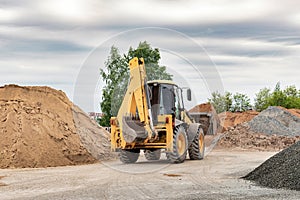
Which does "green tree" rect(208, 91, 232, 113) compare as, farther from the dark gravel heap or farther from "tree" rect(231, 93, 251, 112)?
"tree" rect(231, 93, 251, 112)

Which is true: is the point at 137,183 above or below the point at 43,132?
below

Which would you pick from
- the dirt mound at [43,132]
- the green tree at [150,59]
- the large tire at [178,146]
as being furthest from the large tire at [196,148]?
the dirt mound at [43,132]

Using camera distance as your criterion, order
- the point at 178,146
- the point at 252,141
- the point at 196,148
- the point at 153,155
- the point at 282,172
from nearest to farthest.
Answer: the point at 282,172 → the point at 178,146 → the point at 196,148 → the point at 153,155 → the point at 252,141

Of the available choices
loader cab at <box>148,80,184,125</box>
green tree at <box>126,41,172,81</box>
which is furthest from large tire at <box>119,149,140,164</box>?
green tree at <box>126,41,172,81</box>

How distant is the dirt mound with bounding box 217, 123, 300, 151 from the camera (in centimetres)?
2830

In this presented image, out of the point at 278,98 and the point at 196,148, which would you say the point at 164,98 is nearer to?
the point at 196,148

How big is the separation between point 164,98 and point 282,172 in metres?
6.13

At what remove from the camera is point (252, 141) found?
29.1 meters

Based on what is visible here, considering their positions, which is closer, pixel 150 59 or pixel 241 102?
pixel 150 59

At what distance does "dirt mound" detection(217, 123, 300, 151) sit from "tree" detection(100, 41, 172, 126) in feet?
40.5

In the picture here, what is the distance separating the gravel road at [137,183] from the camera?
1026 centimetres

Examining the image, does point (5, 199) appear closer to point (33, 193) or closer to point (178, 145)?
point (33, 193)

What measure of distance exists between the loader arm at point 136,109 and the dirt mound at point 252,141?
1282 centimetres

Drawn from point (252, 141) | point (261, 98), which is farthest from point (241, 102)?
point (252, 141)
